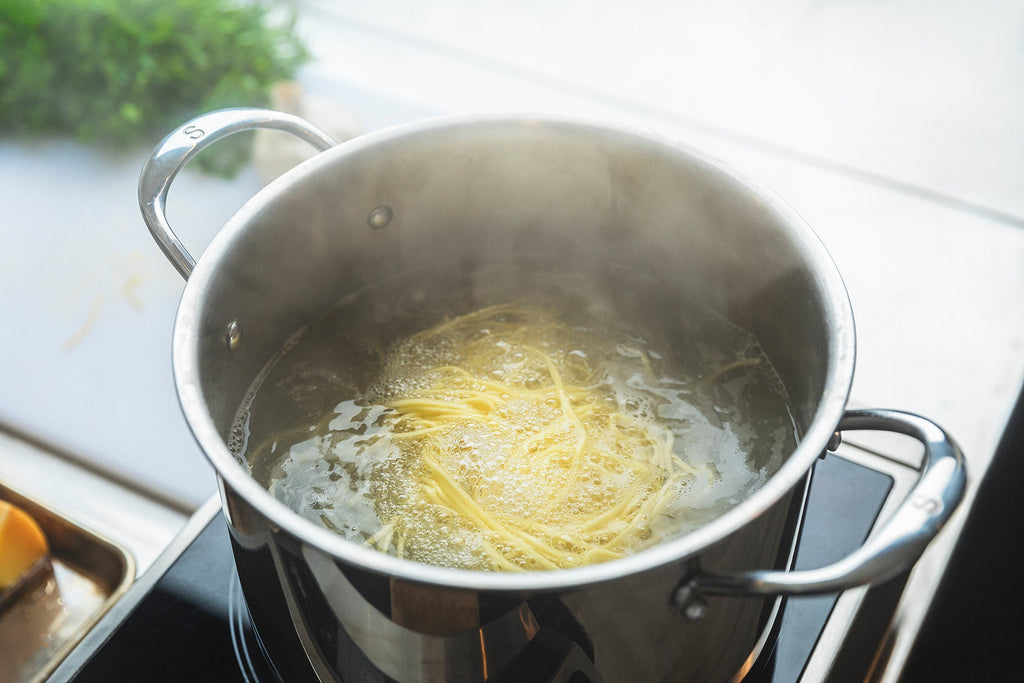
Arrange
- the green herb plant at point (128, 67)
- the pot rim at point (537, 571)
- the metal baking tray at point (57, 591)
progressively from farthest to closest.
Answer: the green herb plant at point (128, 67)
the metal baking tray at point (57, 591)
the pot rim at point (537, 571)

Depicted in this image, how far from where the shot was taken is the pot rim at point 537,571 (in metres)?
0.49

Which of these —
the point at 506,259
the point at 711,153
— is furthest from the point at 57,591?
the point at 711,153

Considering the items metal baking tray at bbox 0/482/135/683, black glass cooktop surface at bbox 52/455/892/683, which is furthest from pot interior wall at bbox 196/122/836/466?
metal baking tray at bbox 0/482/135/683

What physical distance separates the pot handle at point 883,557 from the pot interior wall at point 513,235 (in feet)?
0.42

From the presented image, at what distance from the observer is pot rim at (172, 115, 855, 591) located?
19.4 inches

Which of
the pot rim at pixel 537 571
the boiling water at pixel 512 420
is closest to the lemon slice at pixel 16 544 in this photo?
the boiling water at pixel 512 420

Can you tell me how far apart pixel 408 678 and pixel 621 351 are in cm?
48

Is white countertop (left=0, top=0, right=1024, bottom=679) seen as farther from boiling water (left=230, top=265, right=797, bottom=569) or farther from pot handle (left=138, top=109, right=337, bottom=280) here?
pot handle (left=138, top=109, right=337, bottom=280)

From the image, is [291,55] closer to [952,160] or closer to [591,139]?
[591,139]

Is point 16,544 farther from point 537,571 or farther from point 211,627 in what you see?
point 537,571

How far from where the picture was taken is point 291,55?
5.58ft

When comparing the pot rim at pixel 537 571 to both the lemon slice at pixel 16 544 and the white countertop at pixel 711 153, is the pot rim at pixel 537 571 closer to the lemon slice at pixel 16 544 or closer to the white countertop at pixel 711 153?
the white countertop at pixel 711 153

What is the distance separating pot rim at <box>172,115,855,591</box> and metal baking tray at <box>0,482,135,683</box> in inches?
15.2

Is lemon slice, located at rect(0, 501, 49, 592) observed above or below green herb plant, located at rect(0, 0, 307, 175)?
below
